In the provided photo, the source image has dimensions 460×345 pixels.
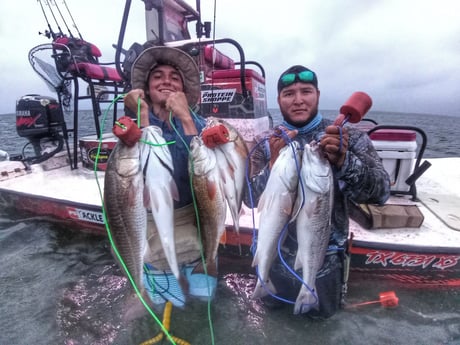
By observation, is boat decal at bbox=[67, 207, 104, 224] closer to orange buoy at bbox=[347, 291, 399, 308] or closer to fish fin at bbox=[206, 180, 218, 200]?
fish fin at bbox=[206, 180, 218, 200]

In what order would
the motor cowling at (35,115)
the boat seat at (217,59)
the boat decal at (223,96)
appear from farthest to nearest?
the motor cowling at (35,115)
the boat seat at (217,59)
the boat decal at (223,96)

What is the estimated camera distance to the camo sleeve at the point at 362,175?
7.35ft

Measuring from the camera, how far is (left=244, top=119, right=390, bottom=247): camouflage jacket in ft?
7.42

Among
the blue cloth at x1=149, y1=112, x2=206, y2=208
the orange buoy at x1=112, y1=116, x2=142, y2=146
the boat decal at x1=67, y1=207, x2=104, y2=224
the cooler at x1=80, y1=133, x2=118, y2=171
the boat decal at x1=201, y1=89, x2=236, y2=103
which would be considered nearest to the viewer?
the orange buoy at x1=112, y1=116, x2=142, y2=146

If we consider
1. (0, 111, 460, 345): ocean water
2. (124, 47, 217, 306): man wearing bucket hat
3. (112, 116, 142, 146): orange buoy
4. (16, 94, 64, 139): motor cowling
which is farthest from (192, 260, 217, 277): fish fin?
(16, 94, 64, 139): motor cowling

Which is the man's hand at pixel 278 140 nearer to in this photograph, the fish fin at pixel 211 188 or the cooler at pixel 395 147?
the fish fin at pixel 211 188

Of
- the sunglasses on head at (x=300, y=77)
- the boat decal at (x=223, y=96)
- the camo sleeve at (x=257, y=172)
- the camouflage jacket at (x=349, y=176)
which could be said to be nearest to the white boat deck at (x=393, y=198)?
the camo sleeve at (x=257, y=172)

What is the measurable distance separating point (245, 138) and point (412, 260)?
3.03 meters

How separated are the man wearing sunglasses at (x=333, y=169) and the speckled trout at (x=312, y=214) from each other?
0.12 m

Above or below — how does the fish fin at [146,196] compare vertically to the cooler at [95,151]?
above

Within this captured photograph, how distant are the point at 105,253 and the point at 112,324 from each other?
167 centimetres

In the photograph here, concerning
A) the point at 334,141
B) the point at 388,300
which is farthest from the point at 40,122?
the point at 388,300

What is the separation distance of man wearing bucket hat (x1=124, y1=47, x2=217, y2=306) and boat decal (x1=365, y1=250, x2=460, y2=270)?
2.06 meters

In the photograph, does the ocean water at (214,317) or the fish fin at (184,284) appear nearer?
the fish fin at (184,284)
